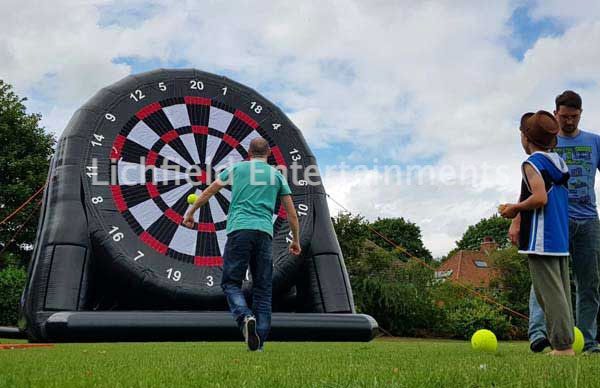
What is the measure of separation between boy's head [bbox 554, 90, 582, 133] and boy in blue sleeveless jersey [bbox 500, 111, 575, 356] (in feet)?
2.03

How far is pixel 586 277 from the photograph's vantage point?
3.87 meters

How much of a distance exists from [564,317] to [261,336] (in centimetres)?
177

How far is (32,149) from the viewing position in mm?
21125

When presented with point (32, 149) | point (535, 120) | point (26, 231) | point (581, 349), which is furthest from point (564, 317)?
Result: point (32, 149)

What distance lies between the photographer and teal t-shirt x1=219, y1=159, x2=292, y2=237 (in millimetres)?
3918

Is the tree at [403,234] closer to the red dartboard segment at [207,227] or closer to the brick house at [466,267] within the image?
the brick house at [466,267]

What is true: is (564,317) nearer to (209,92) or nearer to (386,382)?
(386,382)

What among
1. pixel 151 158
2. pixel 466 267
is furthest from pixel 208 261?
pixel 466 267

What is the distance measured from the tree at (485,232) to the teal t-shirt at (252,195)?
38.5 metres

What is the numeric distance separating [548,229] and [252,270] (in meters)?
1.80

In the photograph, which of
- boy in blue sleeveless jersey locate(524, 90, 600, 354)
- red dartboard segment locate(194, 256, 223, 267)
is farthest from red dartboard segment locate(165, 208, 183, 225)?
boy in blue sleeveless jersey locate(524, 90, 600, 354)

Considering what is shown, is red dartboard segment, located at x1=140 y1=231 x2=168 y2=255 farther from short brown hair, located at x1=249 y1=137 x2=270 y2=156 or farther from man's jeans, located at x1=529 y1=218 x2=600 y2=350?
man's jeans, located at x1=529 y1=218 x2=600 y2=350

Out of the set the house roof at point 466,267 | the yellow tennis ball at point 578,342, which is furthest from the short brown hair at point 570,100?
the house roof at point 466,267

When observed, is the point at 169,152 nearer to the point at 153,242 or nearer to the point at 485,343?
the point at 153,242
